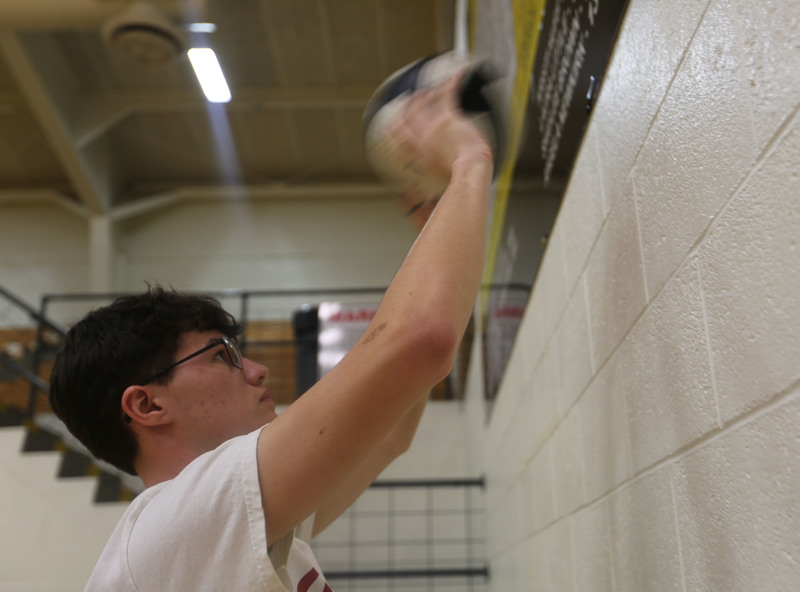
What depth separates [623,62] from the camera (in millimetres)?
883

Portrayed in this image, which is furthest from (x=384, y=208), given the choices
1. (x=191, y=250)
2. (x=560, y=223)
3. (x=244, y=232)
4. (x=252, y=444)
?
(x=252, y=444)

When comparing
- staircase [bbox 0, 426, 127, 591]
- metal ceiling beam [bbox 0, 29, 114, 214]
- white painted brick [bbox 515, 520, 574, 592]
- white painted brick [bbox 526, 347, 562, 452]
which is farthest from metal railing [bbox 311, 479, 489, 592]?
metal ceiling beam [bbox 0, 29, 114, 214]

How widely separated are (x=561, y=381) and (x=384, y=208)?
21.8ft

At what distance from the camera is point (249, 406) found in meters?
0.99

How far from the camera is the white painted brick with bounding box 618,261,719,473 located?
0.67 meters

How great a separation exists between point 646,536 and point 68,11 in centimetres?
553

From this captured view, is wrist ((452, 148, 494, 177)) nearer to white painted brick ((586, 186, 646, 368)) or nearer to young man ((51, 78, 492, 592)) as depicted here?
young man ((51, 78, 492, 592))

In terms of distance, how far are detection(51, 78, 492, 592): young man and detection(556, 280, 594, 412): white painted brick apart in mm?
394

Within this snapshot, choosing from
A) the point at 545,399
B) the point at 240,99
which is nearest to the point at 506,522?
the point at 545,399

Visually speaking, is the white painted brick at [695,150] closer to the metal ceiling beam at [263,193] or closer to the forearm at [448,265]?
the forearm at [448,265]

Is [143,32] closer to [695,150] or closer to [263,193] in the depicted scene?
[263,193]

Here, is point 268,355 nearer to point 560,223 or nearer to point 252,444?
point 560,223

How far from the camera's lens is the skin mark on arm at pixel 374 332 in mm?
681

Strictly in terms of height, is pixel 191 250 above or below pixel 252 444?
above
